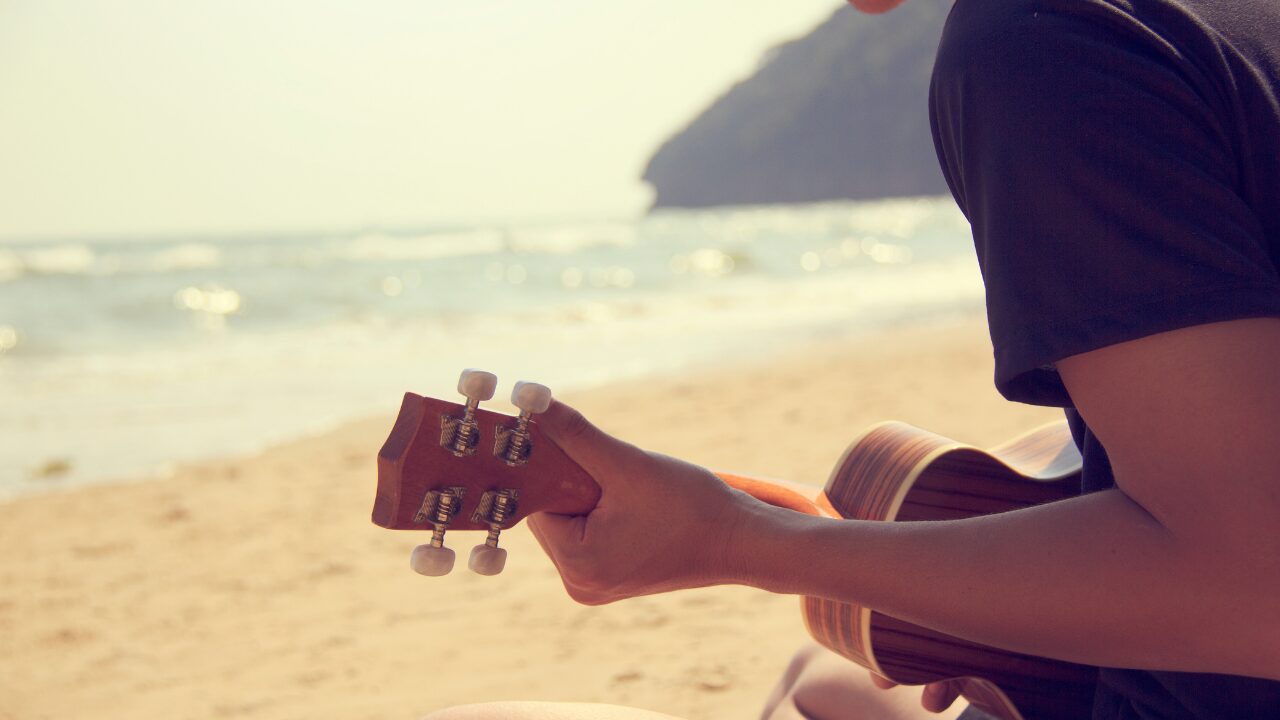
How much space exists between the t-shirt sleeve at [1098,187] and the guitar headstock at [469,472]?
1.45ft

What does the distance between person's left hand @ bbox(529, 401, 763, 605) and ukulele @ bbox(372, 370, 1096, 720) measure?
0.10 ft

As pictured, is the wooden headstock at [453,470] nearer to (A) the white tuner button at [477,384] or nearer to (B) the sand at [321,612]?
(A) the white tuner button at [477,384]

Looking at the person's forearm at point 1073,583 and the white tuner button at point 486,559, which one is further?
the white tuner button at point 486,559

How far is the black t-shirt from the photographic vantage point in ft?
2.55

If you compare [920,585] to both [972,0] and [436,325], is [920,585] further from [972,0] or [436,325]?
[436,325]

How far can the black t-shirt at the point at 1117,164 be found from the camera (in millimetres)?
778

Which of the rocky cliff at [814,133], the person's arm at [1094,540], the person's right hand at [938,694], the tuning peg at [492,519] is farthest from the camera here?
the rocky cliff at [814,133]

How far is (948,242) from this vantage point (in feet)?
99.1

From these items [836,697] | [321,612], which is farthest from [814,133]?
[836,697]

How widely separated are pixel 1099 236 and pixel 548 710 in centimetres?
74

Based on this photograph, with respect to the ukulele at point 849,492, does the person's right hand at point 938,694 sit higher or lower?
lower

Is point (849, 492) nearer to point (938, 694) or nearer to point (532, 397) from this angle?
point (938, 694)

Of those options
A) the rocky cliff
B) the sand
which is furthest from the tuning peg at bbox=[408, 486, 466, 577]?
the rocky cliff

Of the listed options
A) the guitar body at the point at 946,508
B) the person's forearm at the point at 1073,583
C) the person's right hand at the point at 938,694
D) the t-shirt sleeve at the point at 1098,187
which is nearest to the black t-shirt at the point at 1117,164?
the t-shirt sleeve at the point at 1098,187
